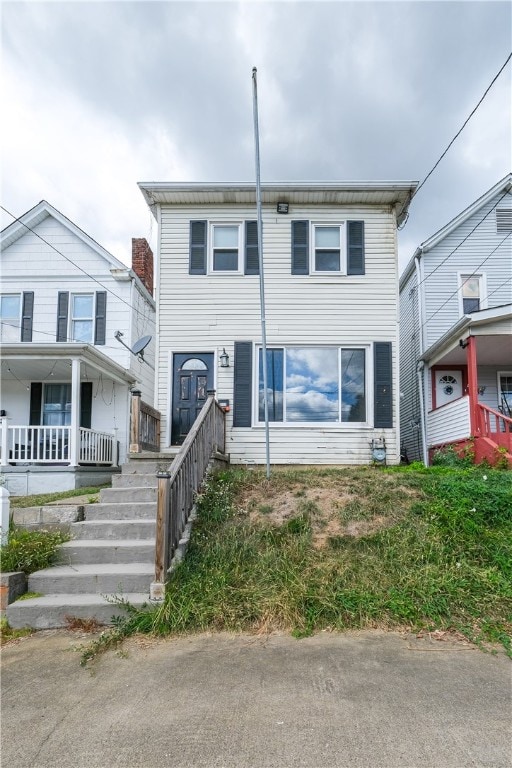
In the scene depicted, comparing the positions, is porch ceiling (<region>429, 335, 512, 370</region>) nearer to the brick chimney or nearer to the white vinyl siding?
the white vinyl siding

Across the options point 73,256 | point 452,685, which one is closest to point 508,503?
point 452,685

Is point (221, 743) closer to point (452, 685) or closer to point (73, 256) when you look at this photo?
point (452, 685)

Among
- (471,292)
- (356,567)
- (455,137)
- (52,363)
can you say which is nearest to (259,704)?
(356,567)

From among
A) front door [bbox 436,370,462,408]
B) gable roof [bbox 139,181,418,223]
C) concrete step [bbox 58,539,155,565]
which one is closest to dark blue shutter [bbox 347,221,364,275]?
gable roof [bbox 139,181,418,223]

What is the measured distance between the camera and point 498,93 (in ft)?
21.8

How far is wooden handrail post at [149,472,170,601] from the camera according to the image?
4312 mm

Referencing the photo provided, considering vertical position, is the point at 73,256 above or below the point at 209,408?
above

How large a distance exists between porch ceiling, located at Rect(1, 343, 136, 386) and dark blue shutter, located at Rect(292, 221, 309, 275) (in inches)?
182

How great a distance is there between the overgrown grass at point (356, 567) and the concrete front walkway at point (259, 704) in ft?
0.75

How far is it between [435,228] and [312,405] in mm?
7554

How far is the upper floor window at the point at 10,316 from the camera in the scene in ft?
39.8

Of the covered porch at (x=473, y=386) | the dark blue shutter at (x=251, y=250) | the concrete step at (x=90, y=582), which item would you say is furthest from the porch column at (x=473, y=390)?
the concrete step at (x=90, y=582)

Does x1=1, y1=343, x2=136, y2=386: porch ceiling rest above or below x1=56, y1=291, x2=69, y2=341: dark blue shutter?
below

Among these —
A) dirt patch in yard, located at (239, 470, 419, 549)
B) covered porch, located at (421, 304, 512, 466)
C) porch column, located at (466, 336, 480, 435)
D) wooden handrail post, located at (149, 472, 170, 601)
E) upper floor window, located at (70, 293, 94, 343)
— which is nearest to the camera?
wooden handrail post, located at (149, 472, 170, 601)
